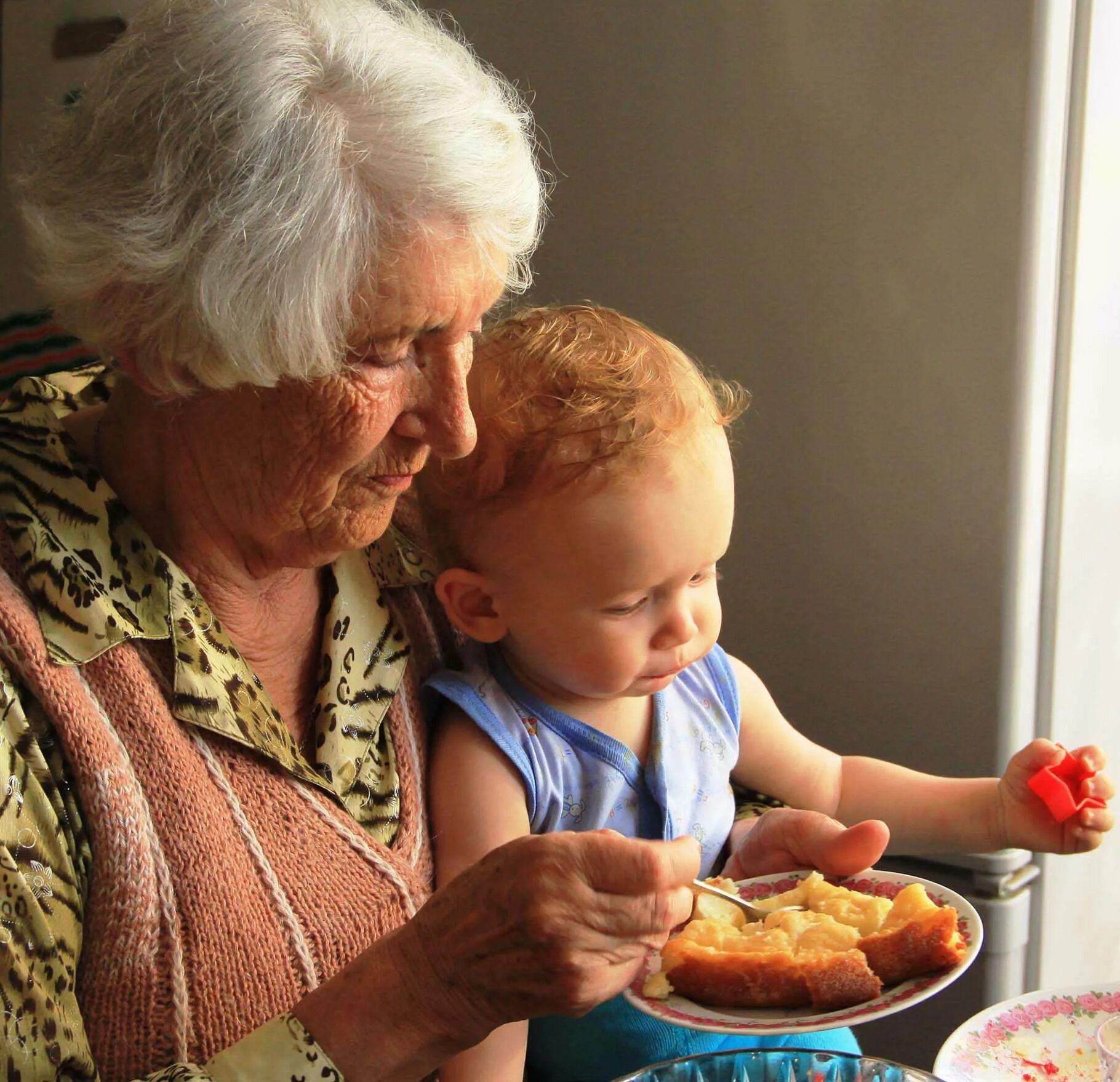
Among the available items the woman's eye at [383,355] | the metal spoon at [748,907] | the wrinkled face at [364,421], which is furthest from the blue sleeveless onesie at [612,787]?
the woman's eye at [383,355]

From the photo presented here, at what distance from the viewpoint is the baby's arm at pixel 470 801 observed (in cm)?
122

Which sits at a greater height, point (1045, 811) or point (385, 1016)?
point (385, 1016)

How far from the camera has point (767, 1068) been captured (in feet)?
2.77

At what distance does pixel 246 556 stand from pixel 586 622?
1.02ft

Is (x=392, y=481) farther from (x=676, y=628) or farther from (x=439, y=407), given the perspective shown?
(x=676, y=628)

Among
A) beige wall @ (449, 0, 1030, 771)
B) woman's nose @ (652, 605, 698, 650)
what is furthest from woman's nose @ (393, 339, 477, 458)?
beige wall @ (449, 0, 1030, 771)

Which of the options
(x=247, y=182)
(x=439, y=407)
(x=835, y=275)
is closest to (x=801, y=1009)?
(x=439, y=407)

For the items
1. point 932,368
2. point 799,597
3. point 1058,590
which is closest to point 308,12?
point 932,368

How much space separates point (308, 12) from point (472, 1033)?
0.80m

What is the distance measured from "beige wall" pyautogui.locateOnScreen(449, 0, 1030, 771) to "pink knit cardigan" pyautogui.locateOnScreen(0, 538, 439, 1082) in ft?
2.44

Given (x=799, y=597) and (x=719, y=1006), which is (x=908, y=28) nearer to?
(x=799, y=597)

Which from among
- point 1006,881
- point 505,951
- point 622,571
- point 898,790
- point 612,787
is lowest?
point 1006,881

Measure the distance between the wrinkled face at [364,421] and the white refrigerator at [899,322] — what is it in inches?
22.5

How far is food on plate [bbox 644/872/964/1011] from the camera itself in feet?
3.30
